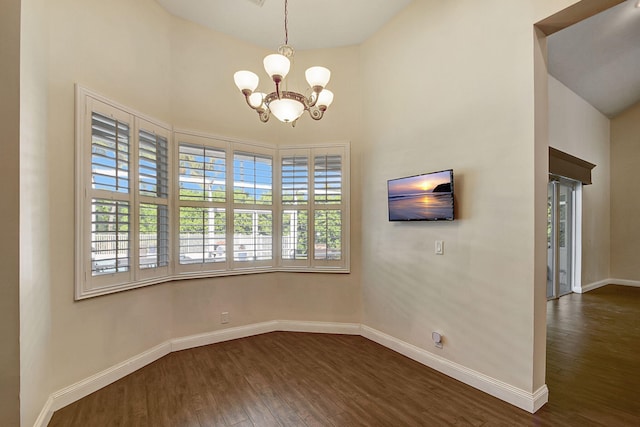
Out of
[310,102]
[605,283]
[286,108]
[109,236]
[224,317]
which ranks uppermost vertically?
[310,102]

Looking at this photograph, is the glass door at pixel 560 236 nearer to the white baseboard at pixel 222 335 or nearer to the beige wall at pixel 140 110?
the beige wall at pixel 140 110

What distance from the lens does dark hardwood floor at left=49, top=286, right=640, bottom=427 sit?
2145 millimetres

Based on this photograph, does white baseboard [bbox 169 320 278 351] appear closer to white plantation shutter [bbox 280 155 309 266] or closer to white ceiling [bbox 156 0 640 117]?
white plantation shutter [bbox 280 155 309 266]

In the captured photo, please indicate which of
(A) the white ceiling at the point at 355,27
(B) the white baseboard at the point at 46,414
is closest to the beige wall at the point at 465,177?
(A) the white ceiling at the point at 355,27

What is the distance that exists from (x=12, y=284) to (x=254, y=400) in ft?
5.76

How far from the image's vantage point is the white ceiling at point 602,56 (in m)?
3.87

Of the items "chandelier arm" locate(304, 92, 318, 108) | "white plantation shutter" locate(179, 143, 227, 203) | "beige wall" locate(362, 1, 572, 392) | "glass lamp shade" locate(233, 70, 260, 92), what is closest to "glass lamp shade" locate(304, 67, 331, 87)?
"chandelier arm" locate(304, 92, 318, 108)

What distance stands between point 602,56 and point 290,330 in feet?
20.0

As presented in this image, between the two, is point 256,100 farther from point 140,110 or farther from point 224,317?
point 224,317

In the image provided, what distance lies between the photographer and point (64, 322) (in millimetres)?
2334

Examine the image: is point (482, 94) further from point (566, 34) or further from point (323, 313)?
point (323, 313)

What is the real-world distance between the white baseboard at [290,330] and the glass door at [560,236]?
3887 millimetres

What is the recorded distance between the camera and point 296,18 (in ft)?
10.8

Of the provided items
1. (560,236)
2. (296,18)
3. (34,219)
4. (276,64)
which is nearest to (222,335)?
(34,219)
